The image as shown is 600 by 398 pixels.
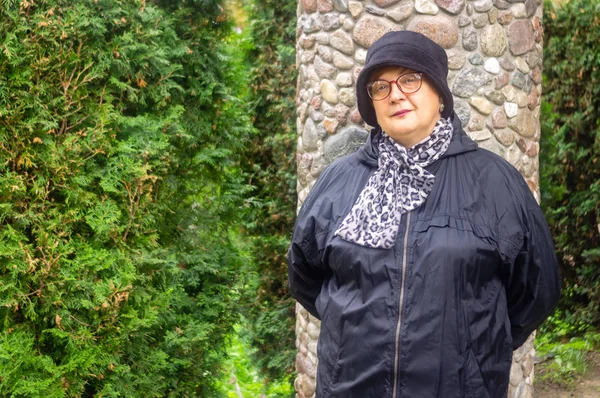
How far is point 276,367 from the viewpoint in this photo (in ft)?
18.3

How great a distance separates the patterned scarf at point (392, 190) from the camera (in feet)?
7.70

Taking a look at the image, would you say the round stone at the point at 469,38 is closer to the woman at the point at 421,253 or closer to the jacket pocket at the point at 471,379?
the woman at the point at 421,253

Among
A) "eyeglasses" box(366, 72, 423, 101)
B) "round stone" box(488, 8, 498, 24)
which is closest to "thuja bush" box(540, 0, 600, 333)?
"round stone" box(488, 8, 498, 24)

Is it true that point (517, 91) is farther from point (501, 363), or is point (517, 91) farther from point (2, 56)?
point (2, 56)

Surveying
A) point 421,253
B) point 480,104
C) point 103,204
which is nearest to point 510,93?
point 480,104

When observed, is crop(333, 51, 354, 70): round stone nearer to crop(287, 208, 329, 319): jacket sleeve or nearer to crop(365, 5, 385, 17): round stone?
crop(365, 5, 385, 17): round stone

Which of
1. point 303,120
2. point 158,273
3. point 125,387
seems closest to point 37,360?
point 125,387

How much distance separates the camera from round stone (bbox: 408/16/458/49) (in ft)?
11.4

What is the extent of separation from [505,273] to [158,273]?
2.17 m

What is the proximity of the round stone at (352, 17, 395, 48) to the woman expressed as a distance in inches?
42.4

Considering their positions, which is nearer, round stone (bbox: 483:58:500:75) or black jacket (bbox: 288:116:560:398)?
black jacket (bbox: 288:116:560:398)

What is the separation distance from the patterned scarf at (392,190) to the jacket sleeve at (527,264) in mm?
282

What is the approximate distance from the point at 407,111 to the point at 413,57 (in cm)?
17

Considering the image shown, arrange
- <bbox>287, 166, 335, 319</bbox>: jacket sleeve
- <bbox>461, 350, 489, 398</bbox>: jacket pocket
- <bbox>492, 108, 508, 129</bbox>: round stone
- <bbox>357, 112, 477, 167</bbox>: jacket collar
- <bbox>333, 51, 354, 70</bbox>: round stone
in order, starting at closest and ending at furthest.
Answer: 1. <bbox>461, 350, 489, 398</bbox>: jacket pocket
2. <bbox>357, 112, 477, 167</bbox>: jacket collar
3. <bbox>287, 166, 335, 319</bbox>: jacket sleeve
4. <bbox>492, 108, 508, 129</bbox>: round stone
5. <bbox>333, 51, 354, 70</bbox>: round stone
